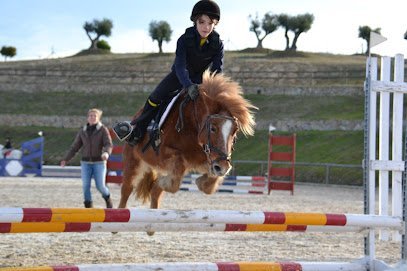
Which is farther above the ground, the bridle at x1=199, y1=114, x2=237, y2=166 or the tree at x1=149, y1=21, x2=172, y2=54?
the tree at x1=149, y1=21, x2=172, y2=54

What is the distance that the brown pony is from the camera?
586cm

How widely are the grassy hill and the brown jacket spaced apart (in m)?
19.9

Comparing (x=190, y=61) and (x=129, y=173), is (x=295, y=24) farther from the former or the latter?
(x=190, y=61)

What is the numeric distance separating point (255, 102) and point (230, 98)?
4207 centimetres

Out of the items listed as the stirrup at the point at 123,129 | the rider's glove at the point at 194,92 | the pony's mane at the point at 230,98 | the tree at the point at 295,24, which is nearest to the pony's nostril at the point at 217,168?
the pony's mane at the point at 230,98

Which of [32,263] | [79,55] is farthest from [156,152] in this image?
[79,55]

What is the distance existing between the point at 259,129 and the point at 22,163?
1881cm

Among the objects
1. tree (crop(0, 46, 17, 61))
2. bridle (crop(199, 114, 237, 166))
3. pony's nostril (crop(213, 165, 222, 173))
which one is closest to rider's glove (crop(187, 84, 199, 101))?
bridle (crop(199, 114, 237, 166))

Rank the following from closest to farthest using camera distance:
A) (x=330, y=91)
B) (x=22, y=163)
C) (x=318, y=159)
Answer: (x=22, y=163), (x=318, y=159), (x=330, y=91)

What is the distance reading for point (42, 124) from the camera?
161ft

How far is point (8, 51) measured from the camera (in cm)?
8638

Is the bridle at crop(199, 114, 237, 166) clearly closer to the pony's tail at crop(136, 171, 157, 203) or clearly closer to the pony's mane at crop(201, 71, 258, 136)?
the pony's mane at crop(201, 71, 258, 136)

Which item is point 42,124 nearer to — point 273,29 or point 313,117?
point 313,117

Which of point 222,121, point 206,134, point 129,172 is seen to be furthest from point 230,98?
point 129,172
